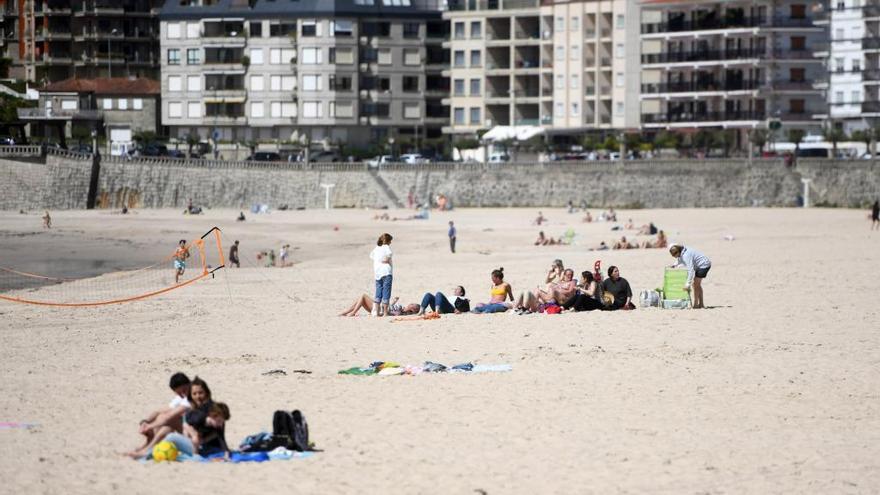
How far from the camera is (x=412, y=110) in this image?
89.3 metres

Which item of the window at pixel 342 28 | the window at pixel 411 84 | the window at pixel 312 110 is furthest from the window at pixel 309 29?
the window at pixel 411 84

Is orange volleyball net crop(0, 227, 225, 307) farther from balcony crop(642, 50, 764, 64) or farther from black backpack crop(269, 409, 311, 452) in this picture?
balcony crop(642, 50, 764, 64)

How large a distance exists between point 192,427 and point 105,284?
65.8 feet

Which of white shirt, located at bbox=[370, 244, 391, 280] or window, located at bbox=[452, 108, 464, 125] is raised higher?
window, located at bbox=[452, 108, 464, 125]

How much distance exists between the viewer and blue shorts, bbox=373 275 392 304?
23.8 m

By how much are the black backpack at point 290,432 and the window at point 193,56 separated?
7708 centimetres

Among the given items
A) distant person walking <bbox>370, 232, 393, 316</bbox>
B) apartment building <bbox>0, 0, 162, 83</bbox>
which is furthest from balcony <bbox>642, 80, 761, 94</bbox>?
distant person walking <bbox>370, 232, 393, 316</bbox>

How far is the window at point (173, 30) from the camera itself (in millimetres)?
89812

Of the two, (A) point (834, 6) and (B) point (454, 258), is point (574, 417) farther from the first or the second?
(A) point (834, 6)

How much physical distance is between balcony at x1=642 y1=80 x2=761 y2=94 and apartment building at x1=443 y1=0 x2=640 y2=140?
2.10m

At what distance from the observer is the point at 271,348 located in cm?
2091

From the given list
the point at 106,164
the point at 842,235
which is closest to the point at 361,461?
the point at 842,235

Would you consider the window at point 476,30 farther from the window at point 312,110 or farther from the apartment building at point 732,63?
the apartment building at point 732,63

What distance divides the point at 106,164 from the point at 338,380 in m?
54.4
